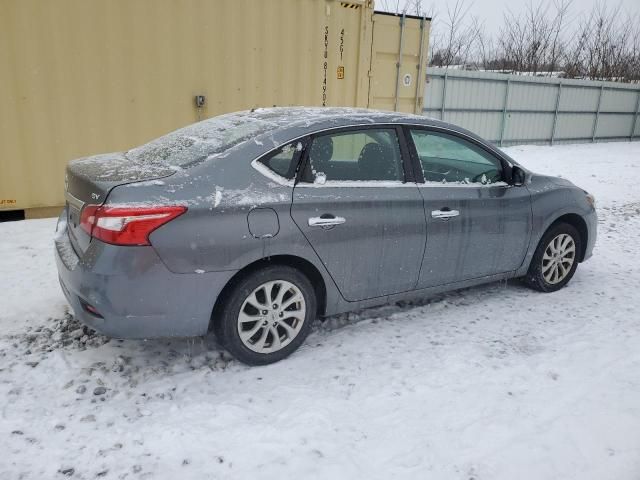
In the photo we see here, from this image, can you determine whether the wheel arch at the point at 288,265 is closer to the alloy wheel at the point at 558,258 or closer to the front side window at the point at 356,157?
the front side window at the point at 356,157

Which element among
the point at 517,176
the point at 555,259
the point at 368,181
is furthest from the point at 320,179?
the point at 555,259

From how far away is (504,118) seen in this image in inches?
625

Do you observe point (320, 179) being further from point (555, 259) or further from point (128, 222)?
point (555, 259)

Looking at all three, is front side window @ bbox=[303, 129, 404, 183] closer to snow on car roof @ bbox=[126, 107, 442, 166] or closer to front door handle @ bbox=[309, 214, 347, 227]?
snow on car roof @ bbox=[126, 107, 442, 166]

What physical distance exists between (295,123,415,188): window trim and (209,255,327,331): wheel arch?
0.46m

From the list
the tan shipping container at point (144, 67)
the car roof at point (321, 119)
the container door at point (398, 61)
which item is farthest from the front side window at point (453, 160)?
the container door at point (398, 61)

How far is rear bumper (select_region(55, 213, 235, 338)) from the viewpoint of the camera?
274 cm

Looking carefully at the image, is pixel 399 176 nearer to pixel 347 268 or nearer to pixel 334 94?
pixel 347 268

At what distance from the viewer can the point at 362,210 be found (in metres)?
3.40

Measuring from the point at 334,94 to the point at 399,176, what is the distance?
174 inches

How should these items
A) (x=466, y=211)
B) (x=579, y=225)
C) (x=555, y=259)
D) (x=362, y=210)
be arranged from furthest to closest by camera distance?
(x=579, y=225) → (x=555, y=259) → (x=466, y=211) → (x=362, y=210)

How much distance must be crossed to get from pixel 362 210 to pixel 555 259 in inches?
84.8

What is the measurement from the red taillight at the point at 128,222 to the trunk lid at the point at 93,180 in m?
0.10

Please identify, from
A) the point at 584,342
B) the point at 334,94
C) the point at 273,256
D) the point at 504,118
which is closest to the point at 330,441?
the point at 273,256
